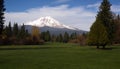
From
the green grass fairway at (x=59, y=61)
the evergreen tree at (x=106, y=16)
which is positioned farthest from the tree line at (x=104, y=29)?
the green grass fairway at (x=59, y=61)

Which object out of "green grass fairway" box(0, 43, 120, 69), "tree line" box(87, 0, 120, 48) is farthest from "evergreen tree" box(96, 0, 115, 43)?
"green grass fairway" box(0, 43, 120, 69)

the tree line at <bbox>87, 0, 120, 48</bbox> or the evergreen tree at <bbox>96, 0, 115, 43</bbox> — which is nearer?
the tree line at <bbox>87, 0, 120, 48</bbox>

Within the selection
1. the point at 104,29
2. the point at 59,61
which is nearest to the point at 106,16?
the point at 104,29

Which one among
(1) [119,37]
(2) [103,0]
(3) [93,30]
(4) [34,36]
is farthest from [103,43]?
(4) [34,36]

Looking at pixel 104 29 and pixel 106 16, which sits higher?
pixel 106 16

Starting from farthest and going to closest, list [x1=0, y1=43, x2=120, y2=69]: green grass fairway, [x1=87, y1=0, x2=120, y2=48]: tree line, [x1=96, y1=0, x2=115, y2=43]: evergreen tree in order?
[x1=96, y1=0, x2=115, y2=43]: evergreen tree → [x1=87, y1=0, x2=120, y2=48]: tree line → [x1=0, y1=43, x2=120, y2=69]: green grass fairway

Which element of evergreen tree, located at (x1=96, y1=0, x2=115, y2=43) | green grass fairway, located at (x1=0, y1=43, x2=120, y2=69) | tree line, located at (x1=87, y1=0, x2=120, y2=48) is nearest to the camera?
green grass fairway, located at (x1=0, y1=43, x2=120, y2=69)

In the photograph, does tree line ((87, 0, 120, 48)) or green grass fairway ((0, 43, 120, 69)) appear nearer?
green grass fairway ((0, 43, 120, 69))

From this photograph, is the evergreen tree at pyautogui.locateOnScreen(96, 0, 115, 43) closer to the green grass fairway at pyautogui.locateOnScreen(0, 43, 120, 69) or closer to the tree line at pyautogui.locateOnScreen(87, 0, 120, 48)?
the tree line at pyautogui.locateOnScreen(87, 0, 120, 48)

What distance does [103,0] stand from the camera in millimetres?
91188

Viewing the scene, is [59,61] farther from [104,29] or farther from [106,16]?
[106,16]

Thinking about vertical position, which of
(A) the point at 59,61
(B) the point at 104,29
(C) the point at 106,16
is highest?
(C) the point at 106,16

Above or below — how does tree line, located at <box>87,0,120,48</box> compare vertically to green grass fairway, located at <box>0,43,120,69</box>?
above

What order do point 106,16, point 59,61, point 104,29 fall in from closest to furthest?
point 59,61 < point 104,29 < point 106,16
